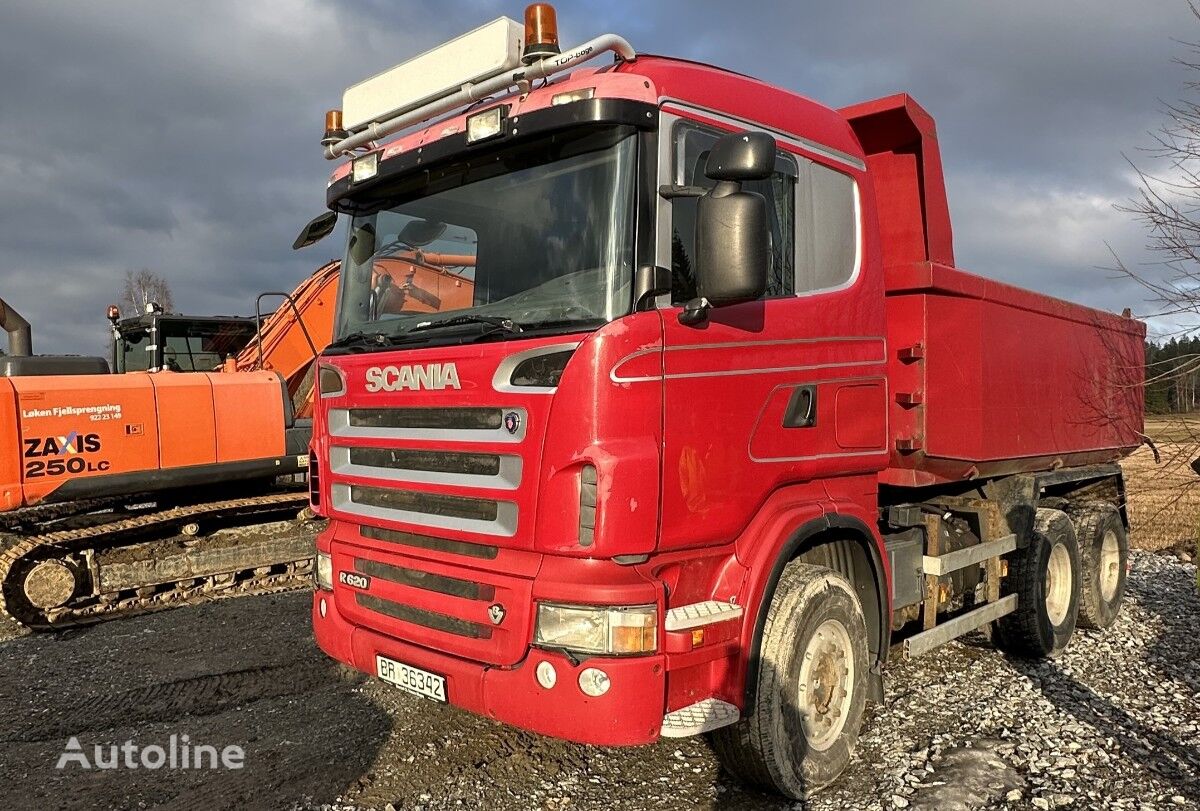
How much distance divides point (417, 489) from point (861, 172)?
2864 millimetres

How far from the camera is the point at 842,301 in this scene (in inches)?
162

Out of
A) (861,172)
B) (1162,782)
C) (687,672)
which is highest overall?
(861,172)

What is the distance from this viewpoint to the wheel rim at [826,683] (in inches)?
148

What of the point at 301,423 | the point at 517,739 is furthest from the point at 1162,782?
the point at 301,423

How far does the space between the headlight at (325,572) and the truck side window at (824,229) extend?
109 inches

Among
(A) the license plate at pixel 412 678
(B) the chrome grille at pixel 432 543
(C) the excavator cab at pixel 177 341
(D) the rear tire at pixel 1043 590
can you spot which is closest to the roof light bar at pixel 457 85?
(B) the chrome grille at pixel 432 543

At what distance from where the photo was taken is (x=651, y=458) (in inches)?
124

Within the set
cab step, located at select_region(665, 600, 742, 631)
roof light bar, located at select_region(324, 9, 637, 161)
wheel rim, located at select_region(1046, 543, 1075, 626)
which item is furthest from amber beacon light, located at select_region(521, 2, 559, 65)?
wheel rim, located at select_region(1046, 543, 1075, 626)

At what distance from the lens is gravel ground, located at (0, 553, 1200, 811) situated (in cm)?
388

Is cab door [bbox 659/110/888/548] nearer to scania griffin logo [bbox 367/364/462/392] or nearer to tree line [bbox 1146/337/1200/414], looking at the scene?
scania griffin logo [bbox 367/364/462/392]

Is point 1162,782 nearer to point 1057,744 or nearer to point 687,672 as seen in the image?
point 1057,744

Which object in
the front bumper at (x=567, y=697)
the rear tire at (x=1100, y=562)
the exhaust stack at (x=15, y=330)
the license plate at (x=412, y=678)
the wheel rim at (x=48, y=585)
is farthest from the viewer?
the exhaust stack at (x=15, y=330)

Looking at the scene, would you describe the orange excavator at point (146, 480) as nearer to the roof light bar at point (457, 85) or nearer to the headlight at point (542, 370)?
the roof light bar at point (457, 85)
